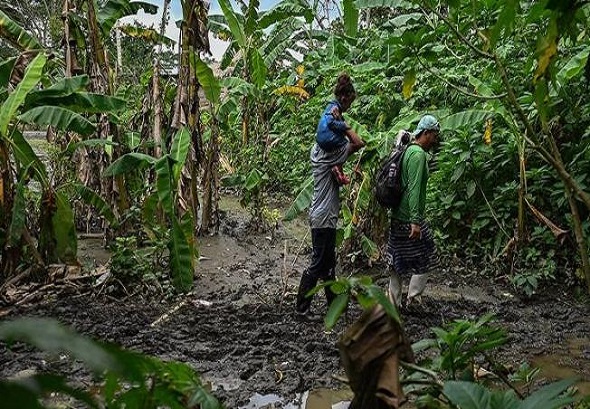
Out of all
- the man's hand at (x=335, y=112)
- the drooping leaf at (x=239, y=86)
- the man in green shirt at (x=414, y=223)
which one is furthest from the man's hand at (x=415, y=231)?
the drooping leaf at (x=239, y=86)

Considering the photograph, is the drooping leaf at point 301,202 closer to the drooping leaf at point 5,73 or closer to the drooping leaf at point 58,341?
the drooping leaf at point 5,73

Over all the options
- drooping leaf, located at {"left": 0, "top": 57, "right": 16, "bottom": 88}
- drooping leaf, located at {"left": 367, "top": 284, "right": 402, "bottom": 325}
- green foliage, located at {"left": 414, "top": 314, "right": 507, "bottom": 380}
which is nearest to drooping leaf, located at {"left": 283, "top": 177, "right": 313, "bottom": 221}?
drooping leaf, located at {"left": 0, "top": 57, "right": 16, "bottom": 88}

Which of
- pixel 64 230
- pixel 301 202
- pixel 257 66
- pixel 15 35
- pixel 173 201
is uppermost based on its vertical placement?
pixel 15 35

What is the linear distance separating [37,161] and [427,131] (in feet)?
11.3

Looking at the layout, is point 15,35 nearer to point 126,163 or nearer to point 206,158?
point 126,163

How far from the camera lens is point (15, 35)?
265 inches

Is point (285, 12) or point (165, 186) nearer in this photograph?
point (165, 186)

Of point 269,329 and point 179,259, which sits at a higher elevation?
point 179,259

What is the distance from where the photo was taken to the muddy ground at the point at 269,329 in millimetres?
3938

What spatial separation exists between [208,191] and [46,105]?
9.67ft

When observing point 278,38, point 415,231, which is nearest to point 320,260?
point 415,231

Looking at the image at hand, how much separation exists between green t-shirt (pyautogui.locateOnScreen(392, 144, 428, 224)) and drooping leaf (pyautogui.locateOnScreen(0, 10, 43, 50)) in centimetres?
427

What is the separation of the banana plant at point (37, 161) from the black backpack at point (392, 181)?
100 inches

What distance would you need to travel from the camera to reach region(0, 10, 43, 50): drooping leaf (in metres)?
6.62
